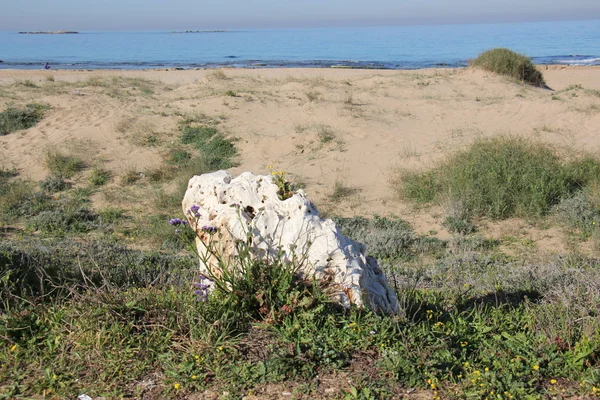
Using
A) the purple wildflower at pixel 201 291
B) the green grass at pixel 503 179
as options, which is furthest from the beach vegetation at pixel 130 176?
the purple wildflower at pixel 201 291

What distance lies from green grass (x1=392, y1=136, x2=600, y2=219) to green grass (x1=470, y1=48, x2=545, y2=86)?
396 inches

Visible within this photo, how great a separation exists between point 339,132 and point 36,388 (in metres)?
10.5

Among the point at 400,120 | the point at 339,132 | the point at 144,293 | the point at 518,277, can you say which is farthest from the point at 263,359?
the point at 400,120

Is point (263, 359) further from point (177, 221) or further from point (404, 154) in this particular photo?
point (404, 154)

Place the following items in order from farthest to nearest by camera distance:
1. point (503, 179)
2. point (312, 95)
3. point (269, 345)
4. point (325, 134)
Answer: point (312, 95)
point (325, 134)
point (503, 179)
point (269, 345)

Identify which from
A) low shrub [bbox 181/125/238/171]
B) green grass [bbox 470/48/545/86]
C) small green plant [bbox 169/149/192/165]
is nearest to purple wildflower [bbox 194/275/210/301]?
low shrub [bbox 181/125/238/171]

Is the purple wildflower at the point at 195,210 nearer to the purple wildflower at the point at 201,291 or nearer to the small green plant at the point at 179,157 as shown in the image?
the purple wildflower at the point at 201,291

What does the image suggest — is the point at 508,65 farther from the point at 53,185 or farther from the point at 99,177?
the point at 53,185

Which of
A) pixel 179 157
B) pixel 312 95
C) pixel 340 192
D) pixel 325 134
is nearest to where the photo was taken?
pixel 340 192

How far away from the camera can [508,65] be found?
19812 mm

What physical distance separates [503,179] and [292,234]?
20.7ft

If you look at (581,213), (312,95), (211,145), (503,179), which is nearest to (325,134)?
(211,145)

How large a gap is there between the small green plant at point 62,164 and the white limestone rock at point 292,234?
8.44 meters

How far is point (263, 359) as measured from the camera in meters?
3.44
